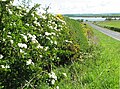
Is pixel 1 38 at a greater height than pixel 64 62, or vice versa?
pixel 1 38

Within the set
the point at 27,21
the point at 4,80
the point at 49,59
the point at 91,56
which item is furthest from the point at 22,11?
the point at 91,56

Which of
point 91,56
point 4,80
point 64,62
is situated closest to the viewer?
point 4,80

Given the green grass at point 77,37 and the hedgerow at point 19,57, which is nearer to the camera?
the hedgerow at point 19,57

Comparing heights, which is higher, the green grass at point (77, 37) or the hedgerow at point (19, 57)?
the hedgerow at point (19, 57)

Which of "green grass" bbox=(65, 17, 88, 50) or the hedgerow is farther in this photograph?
"green grass" bbox=(65, 17, 88, 50)

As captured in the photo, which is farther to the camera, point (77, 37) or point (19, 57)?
point (77, 37)

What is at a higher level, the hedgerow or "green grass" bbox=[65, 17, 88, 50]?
the hedgerow

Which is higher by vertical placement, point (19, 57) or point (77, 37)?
point (19, 57)

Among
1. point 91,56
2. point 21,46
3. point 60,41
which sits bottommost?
point 91,56

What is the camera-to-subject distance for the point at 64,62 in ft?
36.9

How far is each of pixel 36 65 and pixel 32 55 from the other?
0.27 meters

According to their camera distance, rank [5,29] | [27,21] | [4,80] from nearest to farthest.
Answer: [4,80] → [5,29] → [27,21]

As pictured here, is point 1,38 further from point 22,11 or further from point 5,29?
point 22,11

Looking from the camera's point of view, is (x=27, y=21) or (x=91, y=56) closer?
(x=27, y=21)
